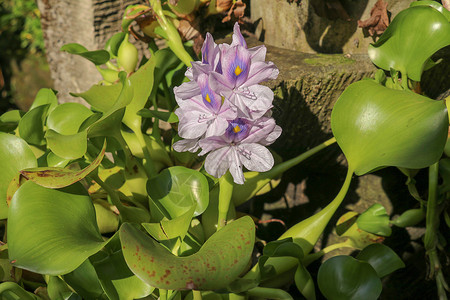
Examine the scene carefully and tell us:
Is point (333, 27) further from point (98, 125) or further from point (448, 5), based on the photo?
point (98, 125)

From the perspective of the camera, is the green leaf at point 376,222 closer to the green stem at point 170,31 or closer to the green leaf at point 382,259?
the green leaf at point 382,259

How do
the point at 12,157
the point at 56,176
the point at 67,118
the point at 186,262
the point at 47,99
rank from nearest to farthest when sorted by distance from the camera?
the point at 186,262, the point at 56,176, the point at 12,157, the point at 67,118, the point at 47,99

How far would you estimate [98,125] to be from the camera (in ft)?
2.21

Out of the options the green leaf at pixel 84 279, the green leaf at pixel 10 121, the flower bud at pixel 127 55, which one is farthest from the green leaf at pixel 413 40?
the green leaf at pixel 10 121

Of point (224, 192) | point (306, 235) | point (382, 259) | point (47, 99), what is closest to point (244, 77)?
point (224, 192)

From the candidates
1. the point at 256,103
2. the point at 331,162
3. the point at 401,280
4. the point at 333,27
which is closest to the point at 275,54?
the point at 333,27

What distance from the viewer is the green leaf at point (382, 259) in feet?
2.53

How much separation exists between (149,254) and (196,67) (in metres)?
0.24

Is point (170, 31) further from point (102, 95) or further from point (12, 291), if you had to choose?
point (12, 291)

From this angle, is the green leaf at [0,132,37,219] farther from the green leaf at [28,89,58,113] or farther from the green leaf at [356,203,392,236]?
the green leaf at [356,203,392,236]

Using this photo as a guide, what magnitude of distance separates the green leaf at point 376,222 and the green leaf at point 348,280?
0.11 metres

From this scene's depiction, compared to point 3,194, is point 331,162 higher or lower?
lower

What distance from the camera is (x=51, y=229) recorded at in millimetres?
602

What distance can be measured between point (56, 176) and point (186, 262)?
0.23 m
